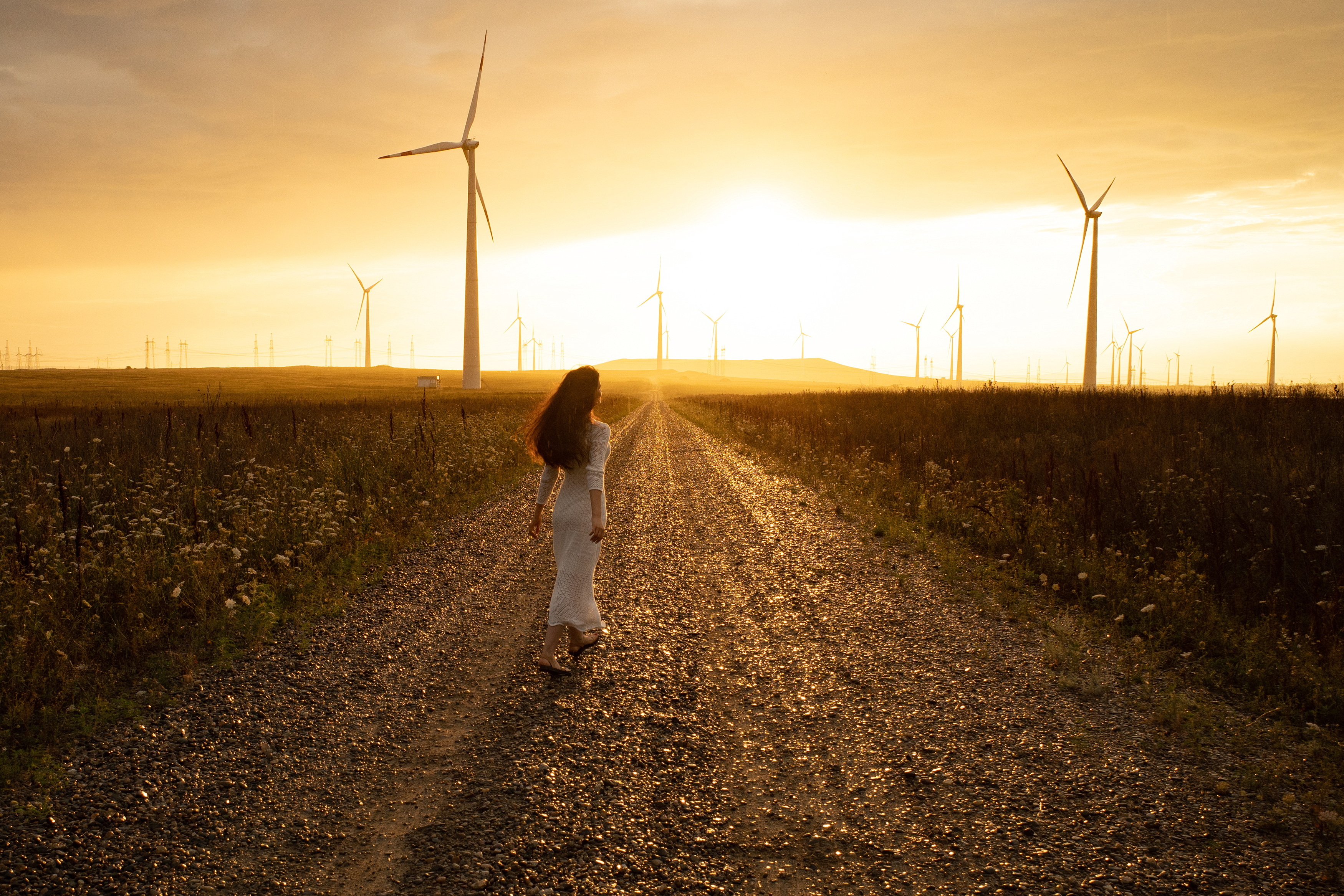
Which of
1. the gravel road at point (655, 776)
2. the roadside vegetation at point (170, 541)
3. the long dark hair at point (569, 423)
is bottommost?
the gravel road at point (655, 776)

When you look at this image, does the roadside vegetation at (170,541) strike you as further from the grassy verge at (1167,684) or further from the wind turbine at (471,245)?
the wind turbine at (471,245)

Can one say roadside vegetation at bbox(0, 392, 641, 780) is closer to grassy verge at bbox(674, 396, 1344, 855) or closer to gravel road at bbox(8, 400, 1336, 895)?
gravel road at bbox(8, 400, 1336, 895)

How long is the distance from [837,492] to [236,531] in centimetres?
1060

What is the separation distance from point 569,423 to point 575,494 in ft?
2.11

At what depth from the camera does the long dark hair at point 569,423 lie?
629cm

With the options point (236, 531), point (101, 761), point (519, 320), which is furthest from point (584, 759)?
point (519, 320)

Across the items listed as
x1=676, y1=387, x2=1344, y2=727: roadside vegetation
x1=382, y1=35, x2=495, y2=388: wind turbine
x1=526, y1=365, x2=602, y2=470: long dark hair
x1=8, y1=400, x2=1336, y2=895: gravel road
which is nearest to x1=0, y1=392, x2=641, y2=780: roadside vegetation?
x1=8, y1=400, x2=1336, y2=895: gravel road

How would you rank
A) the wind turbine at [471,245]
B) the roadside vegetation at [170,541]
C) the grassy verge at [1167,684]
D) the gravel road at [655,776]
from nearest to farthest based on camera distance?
the gravel road at [655,776]
the grassy verge at [1167,684]
the roadside vegetation at [170,541]
the wind turbine at [471,245]

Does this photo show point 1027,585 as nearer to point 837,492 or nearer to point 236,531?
point 837,492

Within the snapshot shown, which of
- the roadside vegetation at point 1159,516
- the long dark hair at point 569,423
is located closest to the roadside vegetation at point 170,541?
the long dark hair at point 569,423

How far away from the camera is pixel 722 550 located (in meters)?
10.3

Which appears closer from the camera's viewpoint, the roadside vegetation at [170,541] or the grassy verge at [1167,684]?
the grassy verge at [1167,684]

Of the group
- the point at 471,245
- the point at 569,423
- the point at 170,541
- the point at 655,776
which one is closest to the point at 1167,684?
the point at 655,776

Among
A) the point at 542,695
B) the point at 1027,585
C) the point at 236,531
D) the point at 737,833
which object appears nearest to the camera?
the point at 737,833
